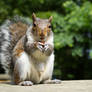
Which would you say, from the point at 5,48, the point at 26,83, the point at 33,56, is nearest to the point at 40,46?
the point at 33,56

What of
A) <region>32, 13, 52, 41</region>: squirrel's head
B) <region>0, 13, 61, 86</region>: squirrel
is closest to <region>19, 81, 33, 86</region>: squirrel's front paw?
<region>0, 13, 61, 86</region>: squirrel

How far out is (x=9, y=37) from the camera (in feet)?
10.6

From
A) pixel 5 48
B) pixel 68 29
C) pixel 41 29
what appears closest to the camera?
pixel 41 29

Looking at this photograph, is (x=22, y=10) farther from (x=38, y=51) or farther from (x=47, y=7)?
(x=38, y=51)

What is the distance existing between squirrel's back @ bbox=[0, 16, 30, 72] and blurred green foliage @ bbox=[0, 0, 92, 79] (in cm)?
238

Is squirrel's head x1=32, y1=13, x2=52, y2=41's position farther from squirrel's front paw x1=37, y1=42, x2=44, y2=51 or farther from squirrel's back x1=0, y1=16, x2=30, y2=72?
squirrel's back x1=0, y1=16, x2=30, y2=72

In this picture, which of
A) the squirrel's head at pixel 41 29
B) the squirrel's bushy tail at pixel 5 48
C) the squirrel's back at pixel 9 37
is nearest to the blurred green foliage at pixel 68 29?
the squirrel's back at pixel 9 37

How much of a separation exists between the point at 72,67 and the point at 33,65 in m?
4.13

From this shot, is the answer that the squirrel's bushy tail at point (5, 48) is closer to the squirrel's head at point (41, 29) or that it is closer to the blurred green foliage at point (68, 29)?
the squirrel's head at point (41, 29)

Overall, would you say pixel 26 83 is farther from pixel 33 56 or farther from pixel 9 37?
pixel 9 37

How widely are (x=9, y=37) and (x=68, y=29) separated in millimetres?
2979

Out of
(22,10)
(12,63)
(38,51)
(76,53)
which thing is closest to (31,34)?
(38,51)

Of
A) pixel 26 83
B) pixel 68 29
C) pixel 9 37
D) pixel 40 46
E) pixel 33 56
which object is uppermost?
pixel 68 29

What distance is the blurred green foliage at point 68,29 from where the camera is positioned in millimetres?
5922
